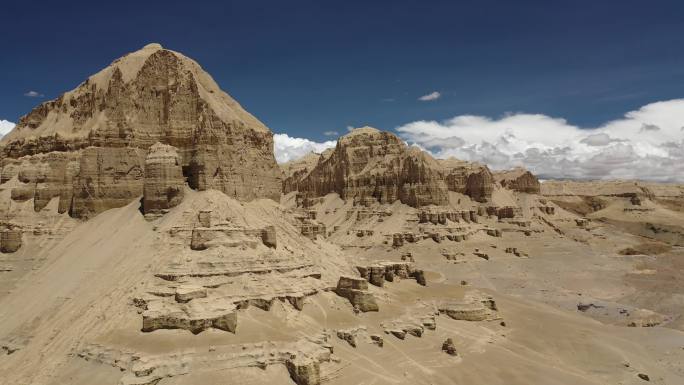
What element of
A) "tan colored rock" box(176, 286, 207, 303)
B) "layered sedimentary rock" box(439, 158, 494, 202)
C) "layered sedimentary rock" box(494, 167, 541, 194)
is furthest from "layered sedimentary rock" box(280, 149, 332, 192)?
"tan colored rock" box(176, 286, 207, 303)

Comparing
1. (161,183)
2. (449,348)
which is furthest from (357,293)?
(161,183)

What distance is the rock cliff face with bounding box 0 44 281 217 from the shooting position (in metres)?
36.1

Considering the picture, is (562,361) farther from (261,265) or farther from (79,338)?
(79,338)

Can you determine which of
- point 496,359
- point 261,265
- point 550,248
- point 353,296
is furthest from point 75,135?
point 550,248

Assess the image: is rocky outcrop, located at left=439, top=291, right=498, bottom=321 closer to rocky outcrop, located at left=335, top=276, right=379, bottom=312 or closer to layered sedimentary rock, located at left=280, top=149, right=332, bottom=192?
rocky outcrop, located at left=335, top=276, right=379, bottom=312

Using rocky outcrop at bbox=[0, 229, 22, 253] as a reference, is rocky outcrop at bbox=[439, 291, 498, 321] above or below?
below

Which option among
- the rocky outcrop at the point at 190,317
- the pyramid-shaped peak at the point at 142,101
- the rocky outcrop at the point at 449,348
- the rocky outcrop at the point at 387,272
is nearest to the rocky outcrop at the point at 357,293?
the rocky outcrop at the point at 387,272

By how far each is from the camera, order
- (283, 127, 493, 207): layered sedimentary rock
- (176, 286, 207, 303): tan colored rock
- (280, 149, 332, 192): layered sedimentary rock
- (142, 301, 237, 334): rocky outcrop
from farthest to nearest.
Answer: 1. (280, 149, 332, 192): layered sedimentary rock
2. (283, 127, 493, 207): layered sedimentary rock
3. (176, 286, 207, 303): tan colored rock
4. (142, 301, 237, 334): rocky outcrop

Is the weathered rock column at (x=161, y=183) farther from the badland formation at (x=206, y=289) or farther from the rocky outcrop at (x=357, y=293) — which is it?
the rocky outcrop at (x=357, y=293)

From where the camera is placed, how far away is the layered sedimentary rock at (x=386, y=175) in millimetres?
92062

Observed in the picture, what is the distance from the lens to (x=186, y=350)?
23.6 m

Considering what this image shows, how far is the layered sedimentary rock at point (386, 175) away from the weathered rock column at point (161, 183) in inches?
2437

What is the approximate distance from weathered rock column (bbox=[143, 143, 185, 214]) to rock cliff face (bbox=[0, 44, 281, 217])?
1369 millimetres

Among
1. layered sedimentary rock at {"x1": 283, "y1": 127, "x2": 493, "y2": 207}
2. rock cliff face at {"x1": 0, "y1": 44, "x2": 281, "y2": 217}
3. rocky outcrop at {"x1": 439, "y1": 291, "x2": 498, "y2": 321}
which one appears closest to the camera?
rock cliff face at {"x1": 0, "y1": 44, "x2": 281, "y2": 217}
